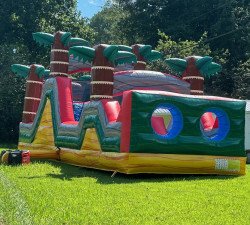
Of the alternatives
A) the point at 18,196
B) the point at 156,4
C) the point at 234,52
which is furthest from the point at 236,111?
the point at 156,4

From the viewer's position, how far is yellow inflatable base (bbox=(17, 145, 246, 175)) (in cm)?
938

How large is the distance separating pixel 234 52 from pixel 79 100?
64.1ft

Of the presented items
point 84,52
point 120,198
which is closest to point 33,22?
point 84,52

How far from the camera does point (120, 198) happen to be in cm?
688

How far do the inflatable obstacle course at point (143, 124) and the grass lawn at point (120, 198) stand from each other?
38 cm

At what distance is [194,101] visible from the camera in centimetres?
1003

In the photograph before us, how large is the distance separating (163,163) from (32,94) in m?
7.43

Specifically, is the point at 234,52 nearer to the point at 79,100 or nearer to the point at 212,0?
the point at 212,0

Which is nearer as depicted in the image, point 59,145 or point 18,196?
point 18,196

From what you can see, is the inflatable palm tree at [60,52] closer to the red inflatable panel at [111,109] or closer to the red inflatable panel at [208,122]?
the red inflatable panel at [111,109]

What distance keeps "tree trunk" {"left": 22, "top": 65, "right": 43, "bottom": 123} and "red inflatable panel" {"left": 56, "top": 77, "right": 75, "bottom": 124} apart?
282cm

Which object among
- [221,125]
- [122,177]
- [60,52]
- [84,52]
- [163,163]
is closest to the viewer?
[163,163]

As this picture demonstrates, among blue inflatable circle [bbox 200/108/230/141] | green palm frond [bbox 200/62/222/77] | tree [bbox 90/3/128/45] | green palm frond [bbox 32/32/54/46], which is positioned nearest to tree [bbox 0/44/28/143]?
green palm frond [bbox 32/32/54/46]

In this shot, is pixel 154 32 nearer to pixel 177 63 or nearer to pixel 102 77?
pixel 177 63
